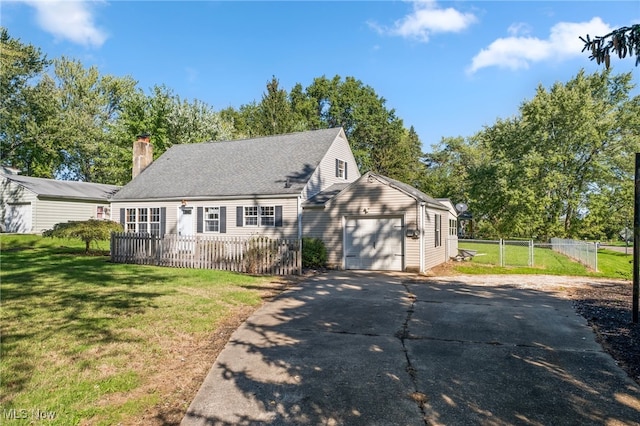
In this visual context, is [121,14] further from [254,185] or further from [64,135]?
[64,135]

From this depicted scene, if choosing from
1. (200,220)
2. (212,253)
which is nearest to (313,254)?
(212,253)

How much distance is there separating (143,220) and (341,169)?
1162 cm

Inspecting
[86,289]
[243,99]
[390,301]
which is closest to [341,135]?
[390,301]

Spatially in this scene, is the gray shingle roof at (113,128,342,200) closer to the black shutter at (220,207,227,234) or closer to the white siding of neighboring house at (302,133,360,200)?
the white siding of neighboring house at (302,133,360,200)

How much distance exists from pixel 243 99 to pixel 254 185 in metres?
41.8

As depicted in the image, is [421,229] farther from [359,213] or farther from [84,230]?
[84,230]

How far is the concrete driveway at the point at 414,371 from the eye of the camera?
150 inches

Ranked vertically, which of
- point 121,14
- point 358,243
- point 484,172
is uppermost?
point 121,14

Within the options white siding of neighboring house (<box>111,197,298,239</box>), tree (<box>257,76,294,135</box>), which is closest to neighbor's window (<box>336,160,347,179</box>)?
white siding of neighboring house (<box>111,197,298,239</box>)

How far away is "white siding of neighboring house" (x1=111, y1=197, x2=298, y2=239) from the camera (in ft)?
56.9

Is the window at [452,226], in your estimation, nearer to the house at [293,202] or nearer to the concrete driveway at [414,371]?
the house at [293,202]

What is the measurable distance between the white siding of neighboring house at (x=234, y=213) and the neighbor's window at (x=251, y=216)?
0.18 m

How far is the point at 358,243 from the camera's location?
51.4ft

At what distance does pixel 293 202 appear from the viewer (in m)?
17.3
